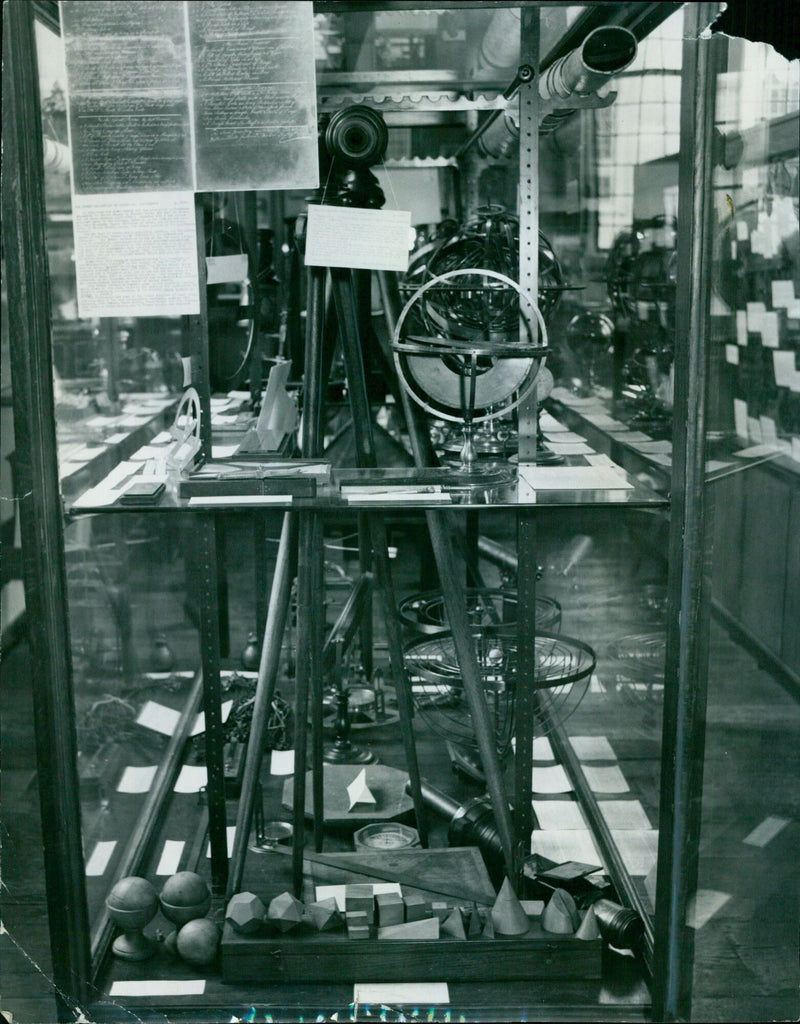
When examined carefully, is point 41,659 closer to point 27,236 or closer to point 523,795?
point 27,236

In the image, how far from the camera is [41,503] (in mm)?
2137

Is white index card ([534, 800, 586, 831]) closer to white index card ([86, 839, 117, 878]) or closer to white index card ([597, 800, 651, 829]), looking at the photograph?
white index card ([597, 800, 651, 829])

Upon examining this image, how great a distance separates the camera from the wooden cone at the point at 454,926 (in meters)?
2.44

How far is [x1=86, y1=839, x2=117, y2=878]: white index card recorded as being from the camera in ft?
10.00

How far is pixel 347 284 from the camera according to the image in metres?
2.71

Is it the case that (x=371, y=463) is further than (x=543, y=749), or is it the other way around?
(x=543, y=749)

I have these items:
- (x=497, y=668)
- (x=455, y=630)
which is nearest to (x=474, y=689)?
(x=455, y=630)

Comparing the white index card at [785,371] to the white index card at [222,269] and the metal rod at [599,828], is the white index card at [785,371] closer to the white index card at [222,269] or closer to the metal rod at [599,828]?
the metal rod at [599,828]

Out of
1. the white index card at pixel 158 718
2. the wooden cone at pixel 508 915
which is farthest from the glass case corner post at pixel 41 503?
the white index card at pixel 158 718

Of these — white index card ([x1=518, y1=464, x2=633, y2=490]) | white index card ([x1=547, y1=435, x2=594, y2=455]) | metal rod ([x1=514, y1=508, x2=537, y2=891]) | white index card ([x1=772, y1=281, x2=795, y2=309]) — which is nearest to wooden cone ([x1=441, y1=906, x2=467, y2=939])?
metal rod ([x1=514, y1=508, x2=537, y2=891])

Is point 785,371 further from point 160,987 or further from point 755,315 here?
point 160,987

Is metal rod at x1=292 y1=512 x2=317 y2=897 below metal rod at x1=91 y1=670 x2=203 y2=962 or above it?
above

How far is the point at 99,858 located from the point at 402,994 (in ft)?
3.68

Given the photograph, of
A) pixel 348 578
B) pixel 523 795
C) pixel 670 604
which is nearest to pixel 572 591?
pixel 348 578
